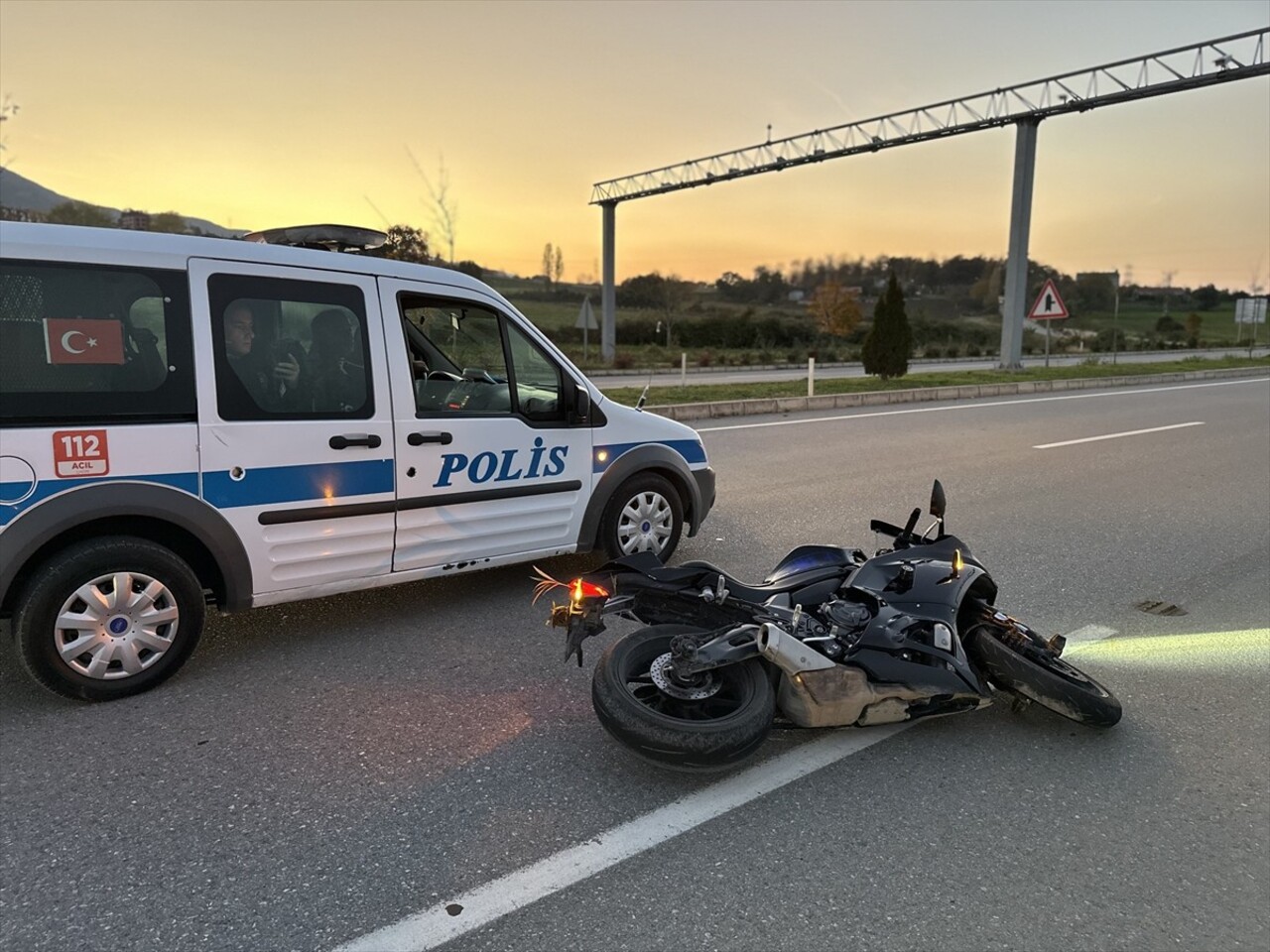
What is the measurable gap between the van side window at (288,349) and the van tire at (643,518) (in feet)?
Answer: 5.50

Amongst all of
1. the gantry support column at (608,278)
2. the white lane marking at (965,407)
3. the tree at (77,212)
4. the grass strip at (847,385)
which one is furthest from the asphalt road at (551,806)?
the gantry support column at (608,278)

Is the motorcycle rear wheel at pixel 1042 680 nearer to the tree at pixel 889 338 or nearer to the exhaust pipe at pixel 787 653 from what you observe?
the exhaust pipe at pixel 787 653

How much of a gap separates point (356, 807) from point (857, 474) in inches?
279

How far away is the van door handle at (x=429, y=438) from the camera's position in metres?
4.26

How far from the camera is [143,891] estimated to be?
7.88 ft

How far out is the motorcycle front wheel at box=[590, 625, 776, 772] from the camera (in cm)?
284

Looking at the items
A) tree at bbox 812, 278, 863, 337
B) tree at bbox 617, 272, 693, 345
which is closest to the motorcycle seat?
tree at bbox 617, 272, 693, 345

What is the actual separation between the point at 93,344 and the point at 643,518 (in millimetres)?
3082

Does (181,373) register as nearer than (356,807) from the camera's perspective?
No

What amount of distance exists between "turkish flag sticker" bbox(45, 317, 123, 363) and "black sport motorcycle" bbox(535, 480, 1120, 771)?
2.10 m

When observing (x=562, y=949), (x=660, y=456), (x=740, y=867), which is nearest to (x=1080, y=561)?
(x=660, y=456)

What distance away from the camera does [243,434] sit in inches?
148

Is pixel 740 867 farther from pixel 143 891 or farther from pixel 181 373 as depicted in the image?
pixel 181 373

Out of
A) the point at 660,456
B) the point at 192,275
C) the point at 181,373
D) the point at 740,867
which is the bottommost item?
the point at 740,867
